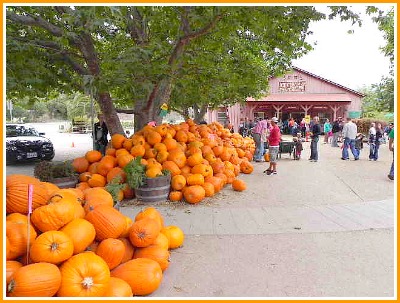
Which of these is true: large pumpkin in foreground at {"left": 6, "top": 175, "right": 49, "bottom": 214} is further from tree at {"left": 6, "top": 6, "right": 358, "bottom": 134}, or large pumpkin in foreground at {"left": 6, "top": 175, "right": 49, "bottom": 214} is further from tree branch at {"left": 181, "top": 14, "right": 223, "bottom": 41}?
tree branch at {"left": 181, "top": 14, "right": 223, "bottom": 41}

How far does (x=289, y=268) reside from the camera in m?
4.23

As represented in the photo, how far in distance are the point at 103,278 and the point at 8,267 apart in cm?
86

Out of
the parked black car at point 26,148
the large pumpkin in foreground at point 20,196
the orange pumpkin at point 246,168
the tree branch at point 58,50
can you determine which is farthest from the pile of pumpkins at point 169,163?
the parked black car at point 26,148

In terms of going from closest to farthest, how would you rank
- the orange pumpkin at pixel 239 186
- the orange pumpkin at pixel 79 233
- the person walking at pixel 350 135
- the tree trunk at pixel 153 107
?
the orange pumpkin at pixel 79 233
the orange pumpkin at pixel 239 186
the tree trunk at pixel 153 107
the person walking at pixel 350 135

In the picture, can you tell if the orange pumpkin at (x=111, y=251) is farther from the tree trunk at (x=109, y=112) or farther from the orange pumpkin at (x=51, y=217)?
the tree trunk at (x=109, y=112)

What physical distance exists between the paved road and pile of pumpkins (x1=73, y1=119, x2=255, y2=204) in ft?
1.19

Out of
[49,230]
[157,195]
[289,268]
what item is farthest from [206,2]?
[157,195]

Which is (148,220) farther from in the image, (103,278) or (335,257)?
(335,257)

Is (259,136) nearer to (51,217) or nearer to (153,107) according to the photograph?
(153,107)

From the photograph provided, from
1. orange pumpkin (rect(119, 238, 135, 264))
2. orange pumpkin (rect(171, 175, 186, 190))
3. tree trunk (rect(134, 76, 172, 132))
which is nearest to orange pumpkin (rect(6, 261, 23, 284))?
orange pumpkin (rect(119, 238, 135, 264))

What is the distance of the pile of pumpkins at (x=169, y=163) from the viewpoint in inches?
297

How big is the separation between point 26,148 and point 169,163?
30.8ft

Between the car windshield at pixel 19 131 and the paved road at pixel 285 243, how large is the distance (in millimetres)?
11503

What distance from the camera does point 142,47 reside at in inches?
295
